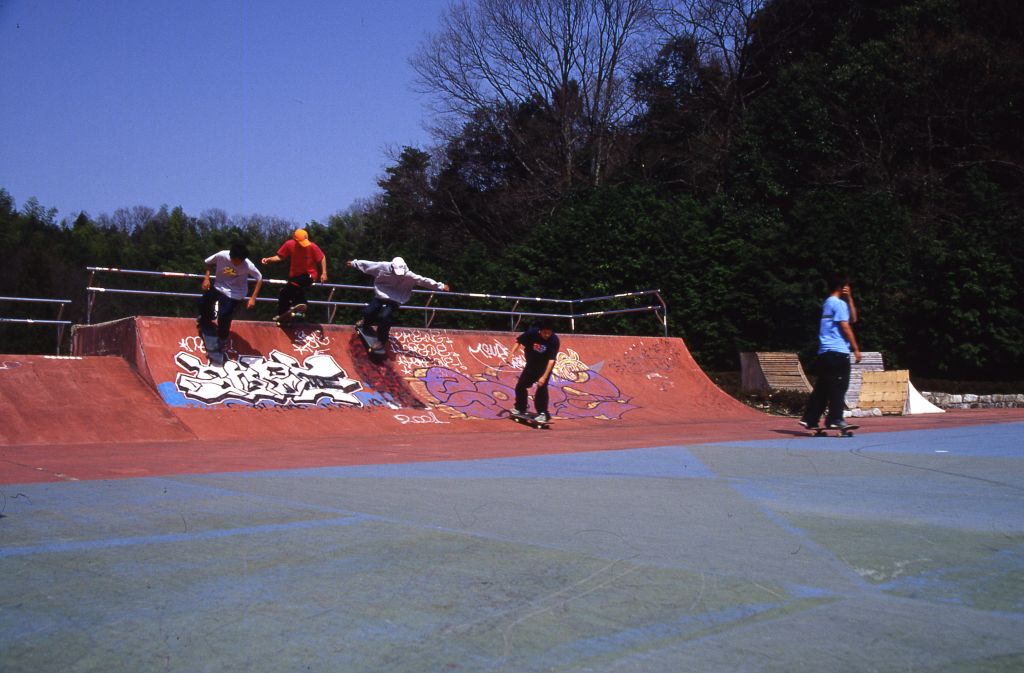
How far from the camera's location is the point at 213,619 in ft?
8.79

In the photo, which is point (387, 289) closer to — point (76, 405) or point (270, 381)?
point (270, 381)

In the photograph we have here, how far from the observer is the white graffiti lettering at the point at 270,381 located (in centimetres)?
1150

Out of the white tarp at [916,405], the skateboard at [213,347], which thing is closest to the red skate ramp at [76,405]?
the skateboard at [213,347]

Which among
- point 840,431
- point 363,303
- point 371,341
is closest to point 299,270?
point 371,341

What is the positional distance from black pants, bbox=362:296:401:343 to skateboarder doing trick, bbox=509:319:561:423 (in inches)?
85.5

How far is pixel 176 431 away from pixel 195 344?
82.6 inches

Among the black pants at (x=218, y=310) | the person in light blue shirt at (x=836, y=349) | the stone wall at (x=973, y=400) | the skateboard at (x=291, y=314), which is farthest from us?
the stone wall at (x=973, y=400)

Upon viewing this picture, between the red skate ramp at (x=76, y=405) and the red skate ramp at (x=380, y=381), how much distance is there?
0.25 m

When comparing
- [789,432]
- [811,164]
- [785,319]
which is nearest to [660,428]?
[789,432]

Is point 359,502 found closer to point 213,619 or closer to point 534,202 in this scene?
point 213,619

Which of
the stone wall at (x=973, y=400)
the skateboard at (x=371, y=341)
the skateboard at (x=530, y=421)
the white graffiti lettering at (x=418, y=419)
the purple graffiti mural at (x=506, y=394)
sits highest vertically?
the skateboard at (x=371, y=341)

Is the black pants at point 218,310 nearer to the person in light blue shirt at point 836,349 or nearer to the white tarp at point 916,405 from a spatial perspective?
the person in light blue shirt at point 836,349

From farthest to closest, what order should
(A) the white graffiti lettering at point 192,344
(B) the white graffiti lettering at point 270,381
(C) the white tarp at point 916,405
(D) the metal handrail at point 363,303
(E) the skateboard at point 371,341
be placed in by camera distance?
(C) the white tarp at point 916,405, (E) the skateboard at point 371,341, (D) the metal handrail at point 363,303, (A) the white graffiti lettering at point 192,344, (B) the white graffiti lettering at point 270,381

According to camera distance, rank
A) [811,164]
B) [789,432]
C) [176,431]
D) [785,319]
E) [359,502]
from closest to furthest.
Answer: [359,502]
[176,431]
[789,432]
[785,319]
[811,164]
